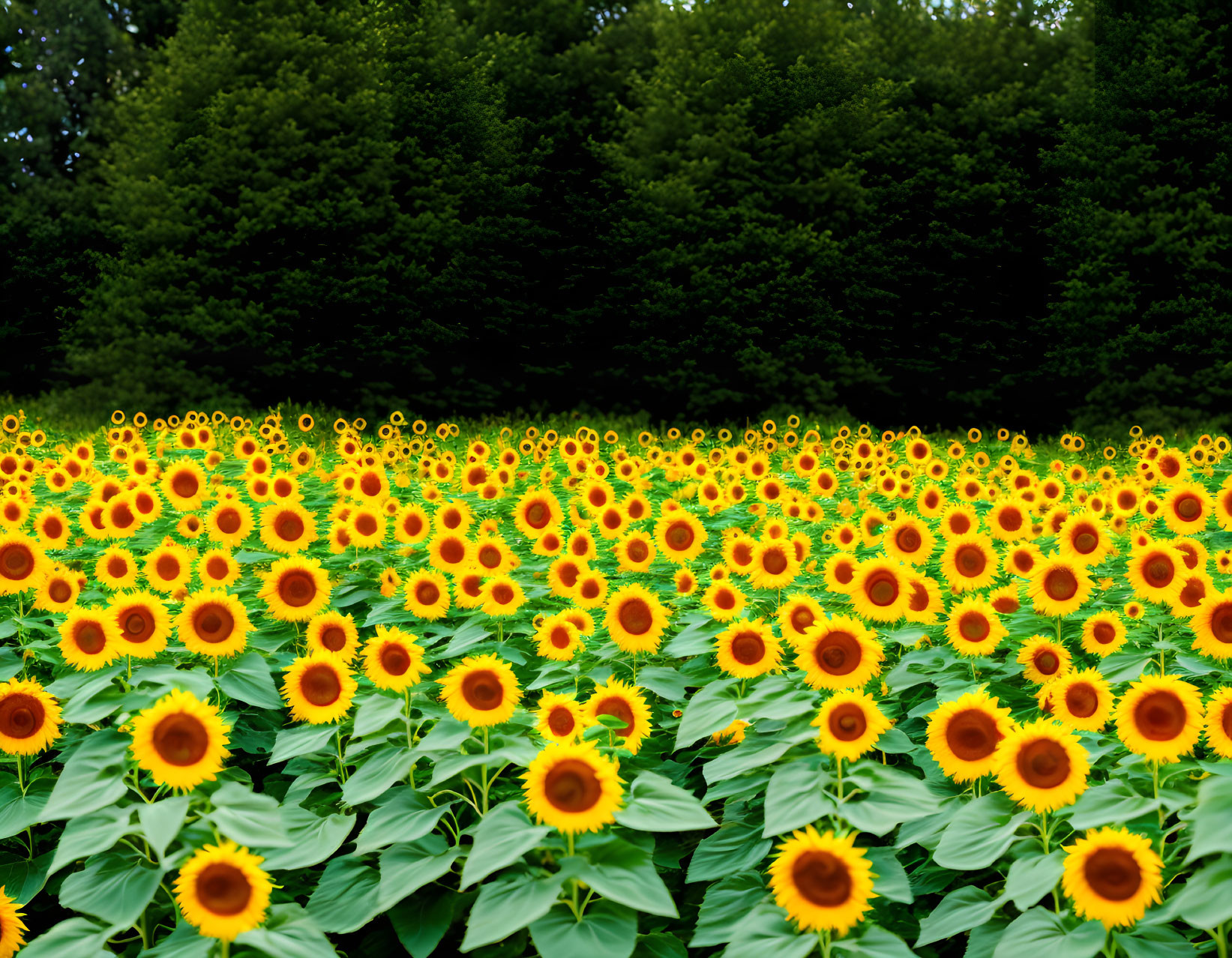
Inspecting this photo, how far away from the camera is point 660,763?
3002mm

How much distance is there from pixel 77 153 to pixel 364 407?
35.1 ft

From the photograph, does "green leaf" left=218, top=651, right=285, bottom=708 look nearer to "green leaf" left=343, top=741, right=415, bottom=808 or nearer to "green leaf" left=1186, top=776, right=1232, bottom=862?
"green leaf" left=343, top=741, right=415, bottom=808

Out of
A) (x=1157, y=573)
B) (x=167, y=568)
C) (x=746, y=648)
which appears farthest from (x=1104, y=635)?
(x=167, y=568)

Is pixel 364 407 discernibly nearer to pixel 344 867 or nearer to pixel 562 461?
pixel 562 461

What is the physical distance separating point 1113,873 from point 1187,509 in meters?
3.09

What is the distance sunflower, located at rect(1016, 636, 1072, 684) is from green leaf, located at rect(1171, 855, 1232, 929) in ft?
3.83

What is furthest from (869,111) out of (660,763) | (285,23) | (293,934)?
(293,934)

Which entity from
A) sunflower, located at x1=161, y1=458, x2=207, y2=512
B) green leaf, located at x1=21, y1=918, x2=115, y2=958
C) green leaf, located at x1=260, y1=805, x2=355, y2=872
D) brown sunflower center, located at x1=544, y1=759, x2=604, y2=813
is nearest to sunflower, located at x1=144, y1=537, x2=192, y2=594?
green leaf, located at x1=260, y1=805, x2=355, y2=872

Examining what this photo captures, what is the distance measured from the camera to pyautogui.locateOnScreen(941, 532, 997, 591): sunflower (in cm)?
367

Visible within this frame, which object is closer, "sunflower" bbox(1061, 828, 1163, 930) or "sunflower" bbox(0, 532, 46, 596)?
"sunflower" bbox(1061, 828, 1163, 930)

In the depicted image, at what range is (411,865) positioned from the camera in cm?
221

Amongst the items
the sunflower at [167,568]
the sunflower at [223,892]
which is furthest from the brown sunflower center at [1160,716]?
the sunflower at [167,568]

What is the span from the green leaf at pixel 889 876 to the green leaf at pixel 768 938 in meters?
0.19

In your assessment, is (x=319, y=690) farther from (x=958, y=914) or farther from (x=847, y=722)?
(x=958, y=914)
